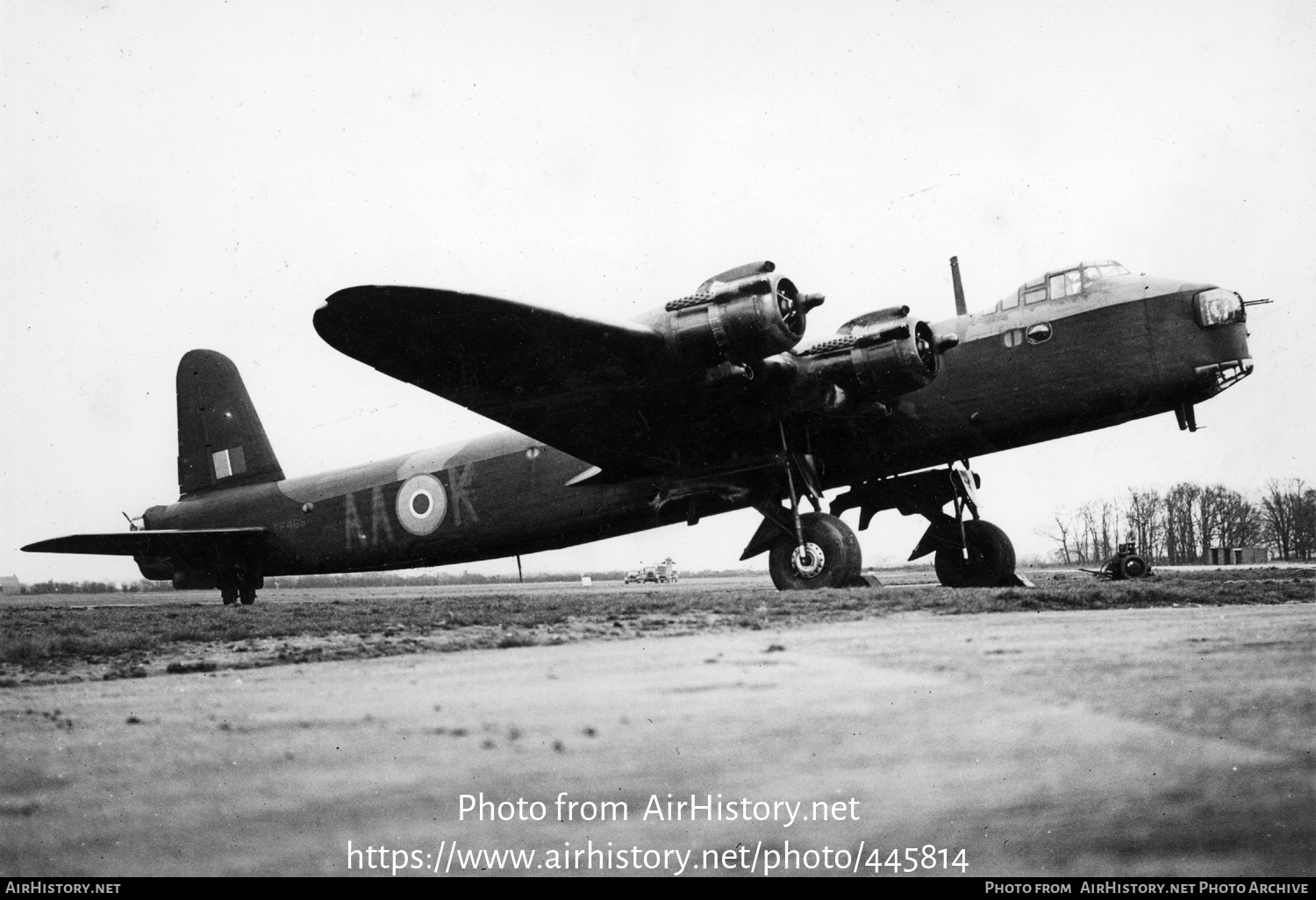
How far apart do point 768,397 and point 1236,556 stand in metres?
36.6

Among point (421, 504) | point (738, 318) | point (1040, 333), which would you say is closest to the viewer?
point (738, 318)

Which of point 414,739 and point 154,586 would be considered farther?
point 154,586

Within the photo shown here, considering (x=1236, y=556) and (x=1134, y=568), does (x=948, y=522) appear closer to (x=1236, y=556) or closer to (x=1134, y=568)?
(x=1134, y=568)

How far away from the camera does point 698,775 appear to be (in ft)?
7.84

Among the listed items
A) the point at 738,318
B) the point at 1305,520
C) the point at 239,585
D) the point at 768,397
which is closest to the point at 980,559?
the point at 768,397

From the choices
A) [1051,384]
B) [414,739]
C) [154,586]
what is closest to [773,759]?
[414,739]

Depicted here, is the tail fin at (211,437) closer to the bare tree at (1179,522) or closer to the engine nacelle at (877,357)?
the engine nacelle at (877,357)

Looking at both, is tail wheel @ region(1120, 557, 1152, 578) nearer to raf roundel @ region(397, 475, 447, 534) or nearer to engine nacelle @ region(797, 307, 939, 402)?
engine nacelle @ region(797, 307, 939, 402)

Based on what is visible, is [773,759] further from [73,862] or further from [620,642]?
[620,642]

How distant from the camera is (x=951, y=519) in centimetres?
1280

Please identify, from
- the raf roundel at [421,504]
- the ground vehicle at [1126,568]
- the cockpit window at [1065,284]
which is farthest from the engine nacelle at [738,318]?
the ground vehicle at [1126,568]

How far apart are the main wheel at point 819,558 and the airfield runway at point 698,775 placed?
682 cm

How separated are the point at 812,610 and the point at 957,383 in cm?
569

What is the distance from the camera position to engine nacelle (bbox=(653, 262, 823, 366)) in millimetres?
9516
